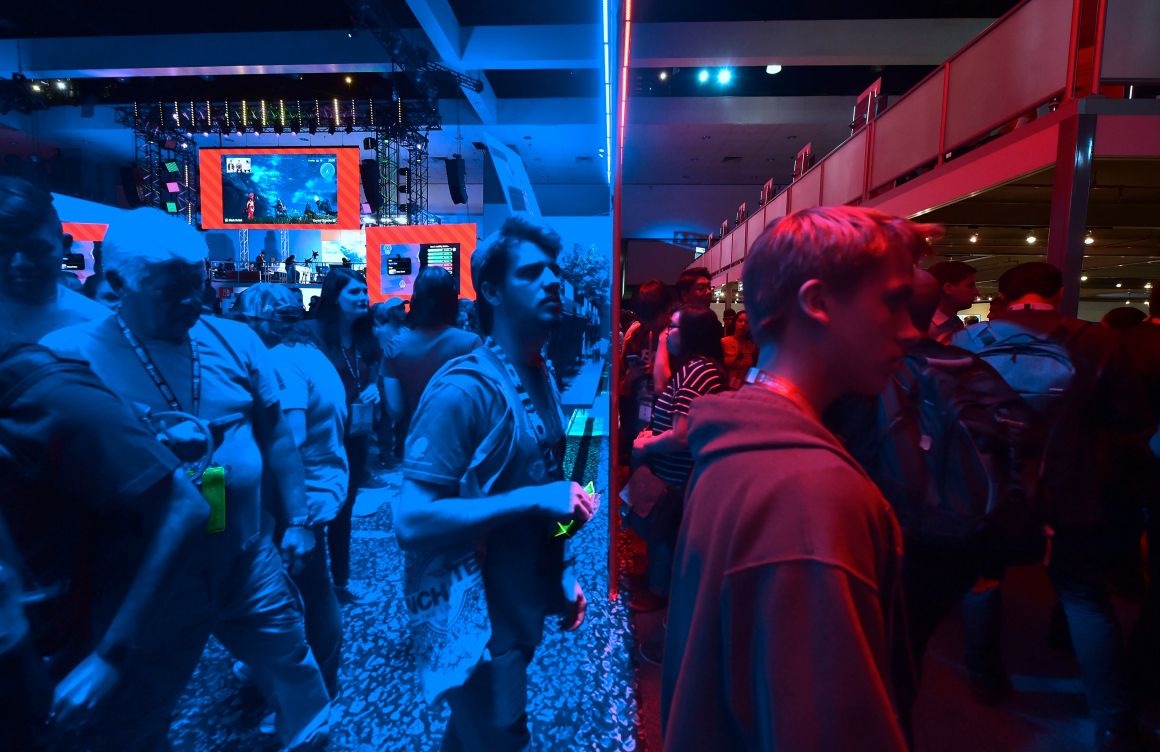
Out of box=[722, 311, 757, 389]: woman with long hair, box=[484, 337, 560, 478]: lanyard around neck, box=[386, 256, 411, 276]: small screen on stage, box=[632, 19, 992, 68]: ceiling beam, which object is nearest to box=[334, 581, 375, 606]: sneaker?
box=[484, 337, 560, 478]: lanyard around neck

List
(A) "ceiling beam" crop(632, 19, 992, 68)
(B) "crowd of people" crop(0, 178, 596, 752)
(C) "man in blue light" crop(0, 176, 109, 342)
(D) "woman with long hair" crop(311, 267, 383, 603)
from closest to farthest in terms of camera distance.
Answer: (B) "crowd of people" crop(0, 178, 596, 752), (C) "man in blue light" crop(0, 176, 109, 342), (D) "woman with long hair" crop(311, 267, 383, 603), (A) "ceiling beam" crop(632, 19, 992, 68)

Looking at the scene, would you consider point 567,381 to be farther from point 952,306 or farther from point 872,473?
point 952,306

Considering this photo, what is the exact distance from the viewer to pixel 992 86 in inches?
157

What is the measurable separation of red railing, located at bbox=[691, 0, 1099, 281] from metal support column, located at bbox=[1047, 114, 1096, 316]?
0.92 ft

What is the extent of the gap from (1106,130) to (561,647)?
4.23m

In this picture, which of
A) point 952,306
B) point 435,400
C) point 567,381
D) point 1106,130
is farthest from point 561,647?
point 1106,130

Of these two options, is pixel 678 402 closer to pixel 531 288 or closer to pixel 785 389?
pixel 531 288

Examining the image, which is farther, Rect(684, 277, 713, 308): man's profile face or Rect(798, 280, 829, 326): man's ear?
Rect(684, 277, 713, 308): man's profile face

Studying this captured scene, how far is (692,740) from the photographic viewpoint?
2.32 ft

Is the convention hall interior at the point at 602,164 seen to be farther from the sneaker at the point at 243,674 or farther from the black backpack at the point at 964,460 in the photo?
the black backpack at the point at 964,460

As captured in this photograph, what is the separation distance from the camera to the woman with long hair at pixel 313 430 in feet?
6.84

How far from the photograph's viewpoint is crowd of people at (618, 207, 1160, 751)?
0.63 meters

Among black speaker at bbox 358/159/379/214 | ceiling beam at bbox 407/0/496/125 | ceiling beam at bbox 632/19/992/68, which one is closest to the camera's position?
ceiling beam at bbox 407/0/496/125

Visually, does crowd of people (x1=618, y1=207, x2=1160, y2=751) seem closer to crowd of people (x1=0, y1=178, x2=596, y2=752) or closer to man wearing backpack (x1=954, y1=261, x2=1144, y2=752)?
man wearing backpack (x1=954, y1=261, x2=1144, y2=752)
